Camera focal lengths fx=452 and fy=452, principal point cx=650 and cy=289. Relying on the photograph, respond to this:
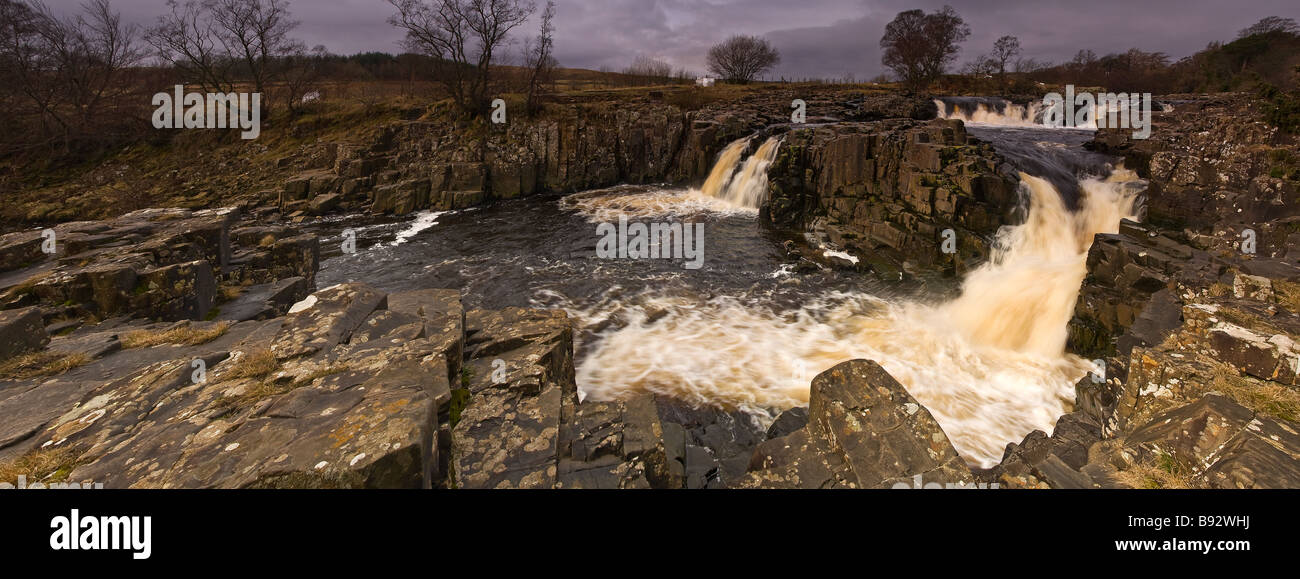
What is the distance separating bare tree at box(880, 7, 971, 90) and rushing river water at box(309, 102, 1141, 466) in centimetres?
3364

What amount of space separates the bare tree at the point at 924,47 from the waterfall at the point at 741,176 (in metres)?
34.7

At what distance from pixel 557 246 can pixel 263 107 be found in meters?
31.0

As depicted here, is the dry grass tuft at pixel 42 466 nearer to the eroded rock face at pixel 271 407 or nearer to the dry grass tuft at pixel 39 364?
the eroded rock face at pixel 271 407

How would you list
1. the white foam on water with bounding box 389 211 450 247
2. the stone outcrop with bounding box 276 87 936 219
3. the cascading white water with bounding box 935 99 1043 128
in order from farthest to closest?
the cascading white water with bounding box 935 99 1043 128
the stone outcrop with bounding box 276 87 936 219
the white foam on water with bounding box 389 211 450 247

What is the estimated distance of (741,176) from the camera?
2458 cm

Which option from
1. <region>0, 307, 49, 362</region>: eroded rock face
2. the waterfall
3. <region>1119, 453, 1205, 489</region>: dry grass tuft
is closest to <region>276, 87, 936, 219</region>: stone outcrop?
the waterfall

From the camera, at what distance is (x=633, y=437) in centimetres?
505

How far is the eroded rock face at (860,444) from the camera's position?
14.5 ft

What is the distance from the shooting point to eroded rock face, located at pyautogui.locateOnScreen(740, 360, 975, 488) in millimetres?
4418

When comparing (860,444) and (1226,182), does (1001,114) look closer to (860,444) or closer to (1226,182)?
(1226,182)

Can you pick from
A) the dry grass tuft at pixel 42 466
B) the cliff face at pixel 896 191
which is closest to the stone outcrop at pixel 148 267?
the dry grass tuft at pixel 42 466

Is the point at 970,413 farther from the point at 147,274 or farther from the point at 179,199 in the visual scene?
the point at 179,199

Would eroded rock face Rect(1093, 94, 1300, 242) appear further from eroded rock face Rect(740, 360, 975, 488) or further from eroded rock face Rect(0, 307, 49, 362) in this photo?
eroded rock face Rect(0, 307, 49, 362)
